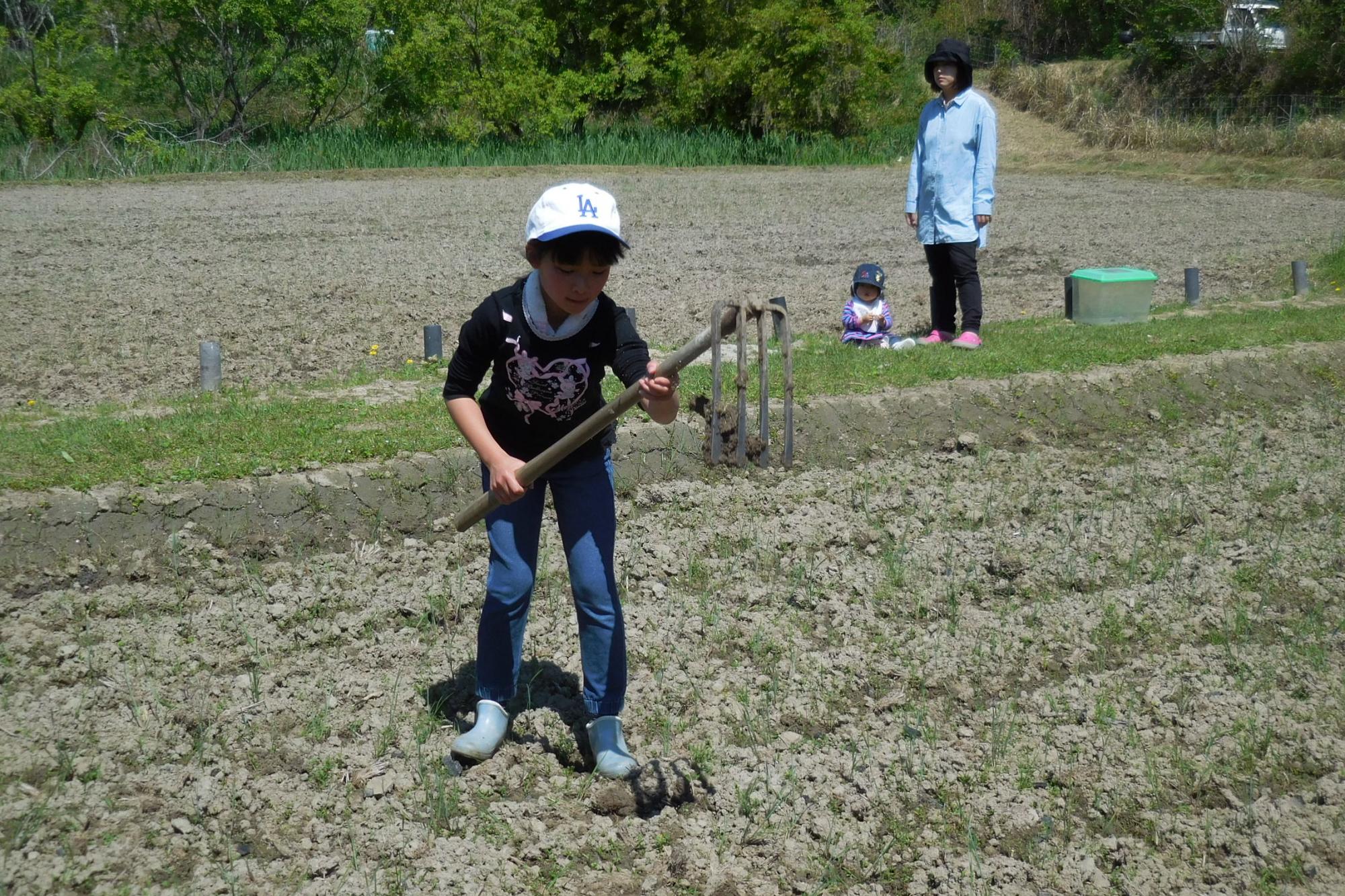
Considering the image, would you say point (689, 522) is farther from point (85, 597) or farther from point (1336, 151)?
point (1336, 151)

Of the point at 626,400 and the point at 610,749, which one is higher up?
the point at 626,400

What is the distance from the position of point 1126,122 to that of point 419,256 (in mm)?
22097

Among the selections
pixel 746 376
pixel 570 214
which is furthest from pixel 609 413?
pixel 746 376

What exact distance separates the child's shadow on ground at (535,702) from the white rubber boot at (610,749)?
122 mm

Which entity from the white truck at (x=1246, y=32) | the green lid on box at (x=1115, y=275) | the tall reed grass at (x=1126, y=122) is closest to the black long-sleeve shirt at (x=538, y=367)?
the green lid on box at (x=1115, y=275)

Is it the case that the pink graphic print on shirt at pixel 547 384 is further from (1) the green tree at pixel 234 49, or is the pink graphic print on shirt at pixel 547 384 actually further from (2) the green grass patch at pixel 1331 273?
(1) the green tree at pixel 234 49

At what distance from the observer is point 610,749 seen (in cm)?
397

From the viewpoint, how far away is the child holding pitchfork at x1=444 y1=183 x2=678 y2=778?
356 centimetres

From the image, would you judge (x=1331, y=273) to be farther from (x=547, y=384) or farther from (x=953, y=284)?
(x=547, y=384)

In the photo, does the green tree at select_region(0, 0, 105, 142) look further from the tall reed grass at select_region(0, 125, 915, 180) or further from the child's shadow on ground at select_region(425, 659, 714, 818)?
the child's shadow on ground at select_region(425, 659, 714, 818)

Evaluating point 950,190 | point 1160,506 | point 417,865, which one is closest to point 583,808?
point 417,865

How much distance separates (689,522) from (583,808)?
2.44m

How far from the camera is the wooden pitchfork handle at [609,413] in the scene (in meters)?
3.36

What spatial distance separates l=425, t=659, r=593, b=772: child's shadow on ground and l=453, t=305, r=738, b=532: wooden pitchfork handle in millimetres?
876
